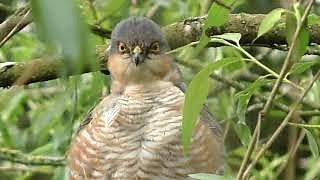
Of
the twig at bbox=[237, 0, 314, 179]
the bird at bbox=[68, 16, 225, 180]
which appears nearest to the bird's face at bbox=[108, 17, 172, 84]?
the bird at bbox=[68, 16, 225, 180]

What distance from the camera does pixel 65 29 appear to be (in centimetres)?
67

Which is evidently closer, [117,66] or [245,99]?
[245,99]

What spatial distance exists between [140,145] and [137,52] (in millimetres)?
384

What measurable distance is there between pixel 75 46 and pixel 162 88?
2063 mm

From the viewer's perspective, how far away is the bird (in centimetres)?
247

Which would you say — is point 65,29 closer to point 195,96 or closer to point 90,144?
point 195,96

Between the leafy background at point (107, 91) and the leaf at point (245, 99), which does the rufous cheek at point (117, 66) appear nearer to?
the leafy background at point (107, 91)

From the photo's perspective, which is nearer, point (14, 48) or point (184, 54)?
point (184, 54)

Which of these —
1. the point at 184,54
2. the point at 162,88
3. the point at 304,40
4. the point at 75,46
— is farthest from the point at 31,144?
the point at 75,46

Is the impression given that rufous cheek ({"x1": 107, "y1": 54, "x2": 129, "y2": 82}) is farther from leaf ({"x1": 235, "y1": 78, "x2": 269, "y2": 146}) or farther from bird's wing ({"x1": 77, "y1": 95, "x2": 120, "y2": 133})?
leaf ({"x1": 235, "y1": 78, "x2": 269, "y2": 146})

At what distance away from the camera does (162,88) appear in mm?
2744

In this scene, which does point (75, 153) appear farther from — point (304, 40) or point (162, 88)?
point (304, 40)

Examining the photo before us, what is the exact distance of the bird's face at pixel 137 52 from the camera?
2689 mm

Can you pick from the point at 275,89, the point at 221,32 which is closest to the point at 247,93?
the point at 275,89
